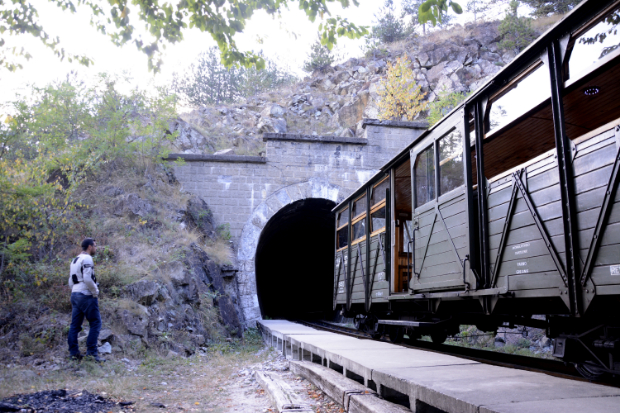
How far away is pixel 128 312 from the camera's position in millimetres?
8102

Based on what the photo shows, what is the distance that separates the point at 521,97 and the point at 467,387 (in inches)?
123

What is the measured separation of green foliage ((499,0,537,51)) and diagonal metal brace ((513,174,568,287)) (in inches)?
1389

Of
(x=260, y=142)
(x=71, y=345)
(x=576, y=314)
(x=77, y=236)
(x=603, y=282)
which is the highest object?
(x=260, y=142)

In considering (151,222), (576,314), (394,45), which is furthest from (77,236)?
(394,45)

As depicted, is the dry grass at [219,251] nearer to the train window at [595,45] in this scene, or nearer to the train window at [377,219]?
the train window at [377,219]

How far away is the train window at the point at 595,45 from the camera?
3.46m

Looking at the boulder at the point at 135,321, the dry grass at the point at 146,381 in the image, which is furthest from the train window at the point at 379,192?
the boulder at the point at 135,321

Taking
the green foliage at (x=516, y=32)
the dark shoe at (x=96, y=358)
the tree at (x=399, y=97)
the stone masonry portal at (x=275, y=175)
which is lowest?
the dark shoe at (x=96, y=358)

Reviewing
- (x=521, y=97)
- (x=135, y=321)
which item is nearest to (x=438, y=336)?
(x=521, y=97)

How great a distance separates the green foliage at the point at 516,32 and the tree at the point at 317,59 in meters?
15.8

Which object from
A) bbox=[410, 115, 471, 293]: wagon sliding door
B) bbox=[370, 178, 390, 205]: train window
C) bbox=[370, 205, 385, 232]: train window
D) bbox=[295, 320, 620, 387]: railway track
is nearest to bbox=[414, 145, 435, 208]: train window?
bbox=[410, 115, 471, 293]: wagon sliding door

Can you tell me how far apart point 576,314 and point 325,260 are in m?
22.5

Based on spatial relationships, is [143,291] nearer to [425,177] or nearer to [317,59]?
[425,177]

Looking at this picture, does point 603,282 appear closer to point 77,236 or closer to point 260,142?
point 77,236
